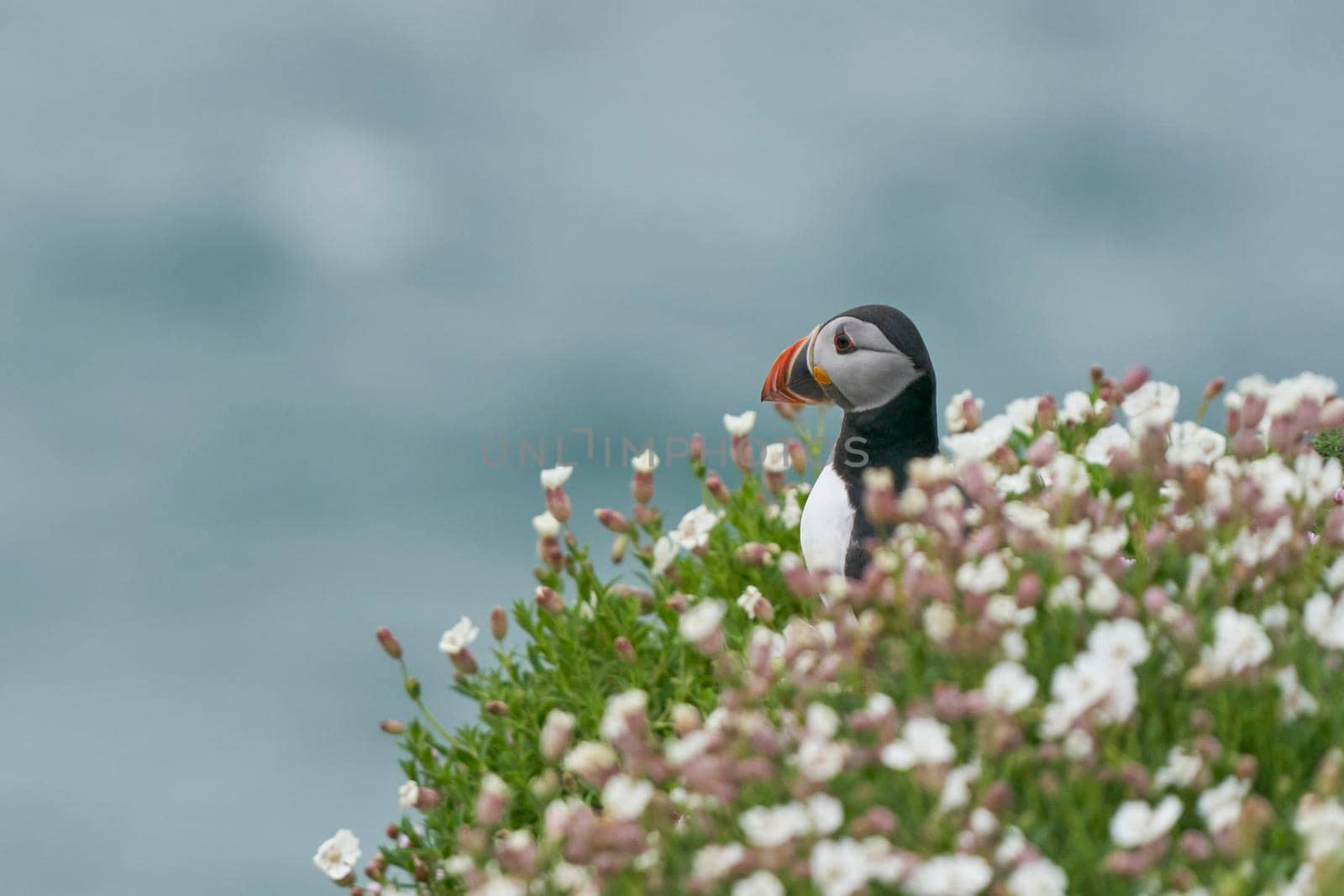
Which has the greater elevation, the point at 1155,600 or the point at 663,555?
the point at 663,555

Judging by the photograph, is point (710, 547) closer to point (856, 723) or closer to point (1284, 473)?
point (1284, 473)

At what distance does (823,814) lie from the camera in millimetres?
3547

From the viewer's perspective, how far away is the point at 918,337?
7.23 m

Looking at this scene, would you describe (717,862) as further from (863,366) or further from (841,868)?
(863,366)

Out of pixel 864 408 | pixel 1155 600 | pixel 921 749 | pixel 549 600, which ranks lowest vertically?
pixel 921 749

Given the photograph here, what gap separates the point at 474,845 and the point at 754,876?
0.76 metres

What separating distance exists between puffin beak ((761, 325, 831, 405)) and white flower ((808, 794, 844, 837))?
423cm

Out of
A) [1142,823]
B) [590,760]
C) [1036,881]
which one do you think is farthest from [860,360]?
[1036,881]

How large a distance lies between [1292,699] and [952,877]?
150 cm

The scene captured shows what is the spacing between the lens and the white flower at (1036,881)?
10.8ft

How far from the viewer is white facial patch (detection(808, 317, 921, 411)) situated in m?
7.21

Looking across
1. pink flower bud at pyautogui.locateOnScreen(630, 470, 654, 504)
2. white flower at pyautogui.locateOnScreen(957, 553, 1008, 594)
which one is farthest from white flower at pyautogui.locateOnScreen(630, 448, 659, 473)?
white flower at pyautogui.locateOnScreen(957, 553, 1008, 594)

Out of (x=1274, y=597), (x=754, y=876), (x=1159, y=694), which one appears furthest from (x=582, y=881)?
(x=1274, y=597)

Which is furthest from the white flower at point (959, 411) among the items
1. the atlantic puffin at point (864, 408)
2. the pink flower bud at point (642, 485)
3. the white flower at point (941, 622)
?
the white flower at point (941, 622)
